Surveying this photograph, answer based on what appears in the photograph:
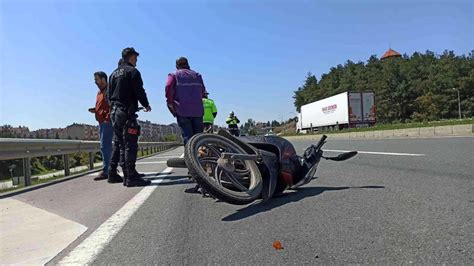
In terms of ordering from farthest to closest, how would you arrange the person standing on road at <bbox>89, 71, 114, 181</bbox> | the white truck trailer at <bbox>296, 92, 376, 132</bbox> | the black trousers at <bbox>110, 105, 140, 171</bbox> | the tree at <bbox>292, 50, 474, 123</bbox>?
the tree at <bbox>292, 50, 474, 123</bbox>, the white truck trailer at <bbox>296, 92, 376, 132</bbox>, the person standing on road at <bbox>89, 71, 114, 181</bbox>, the black trousers at <bbox>110, 105, 140, 171</bbox>

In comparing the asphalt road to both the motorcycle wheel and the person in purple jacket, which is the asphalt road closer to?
the motorcycle wheel

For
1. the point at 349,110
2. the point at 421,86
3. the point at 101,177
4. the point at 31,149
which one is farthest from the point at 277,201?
the point at 421,86

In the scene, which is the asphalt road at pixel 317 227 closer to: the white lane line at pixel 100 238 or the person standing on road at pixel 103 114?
the white lane line at pixel 100 238

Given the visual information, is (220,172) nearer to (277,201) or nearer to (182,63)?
(277,201)

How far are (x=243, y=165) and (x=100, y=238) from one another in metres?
1.92

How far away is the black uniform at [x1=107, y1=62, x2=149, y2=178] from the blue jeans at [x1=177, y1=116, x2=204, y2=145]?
2.60ft

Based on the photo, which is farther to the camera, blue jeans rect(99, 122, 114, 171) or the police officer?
blue jeans rect(99, 122, 114, 171)

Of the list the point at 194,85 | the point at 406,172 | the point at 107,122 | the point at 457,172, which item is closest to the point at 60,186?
the point at 107,122

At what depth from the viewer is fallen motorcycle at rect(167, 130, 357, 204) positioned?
4828 millimetres

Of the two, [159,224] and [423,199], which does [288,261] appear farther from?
[423,199]

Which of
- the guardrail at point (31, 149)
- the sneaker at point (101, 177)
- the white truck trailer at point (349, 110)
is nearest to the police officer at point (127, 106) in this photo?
the sneaker at point (101, 177)

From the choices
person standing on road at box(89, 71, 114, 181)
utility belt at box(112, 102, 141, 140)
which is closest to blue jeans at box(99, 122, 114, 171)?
person standing on road at box(89, 71, 114, 181)

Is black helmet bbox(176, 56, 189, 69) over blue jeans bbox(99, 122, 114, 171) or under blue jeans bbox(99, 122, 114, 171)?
over

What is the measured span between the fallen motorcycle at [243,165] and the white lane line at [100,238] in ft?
2.96
